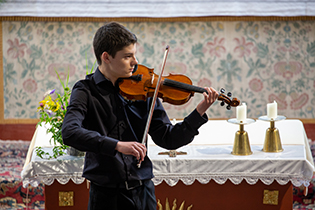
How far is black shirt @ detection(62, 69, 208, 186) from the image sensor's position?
1.47 m

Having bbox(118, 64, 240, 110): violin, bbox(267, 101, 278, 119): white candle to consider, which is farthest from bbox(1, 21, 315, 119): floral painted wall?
bbox(118, 64, 240, 110): violin

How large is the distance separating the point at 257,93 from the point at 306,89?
444 mm

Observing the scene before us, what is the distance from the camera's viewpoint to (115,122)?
152cm

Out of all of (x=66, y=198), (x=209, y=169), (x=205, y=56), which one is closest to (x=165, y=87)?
(x=209, y=169)

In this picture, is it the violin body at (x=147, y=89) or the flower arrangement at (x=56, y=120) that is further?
the flower arrangement at (x=56, y=120)

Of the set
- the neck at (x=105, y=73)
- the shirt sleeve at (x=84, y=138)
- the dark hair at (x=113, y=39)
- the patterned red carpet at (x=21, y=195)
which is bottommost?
the patterned red carpet at (x=21, y=195)

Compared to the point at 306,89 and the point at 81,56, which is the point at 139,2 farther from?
the point at 306,89

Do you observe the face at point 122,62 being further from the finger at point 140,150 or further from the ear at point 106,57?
the finger at point 140,150

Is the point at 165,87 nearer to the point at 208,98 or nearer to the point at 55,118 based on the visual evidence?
the point at 208,98

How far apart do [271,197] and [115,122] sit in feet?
3.91

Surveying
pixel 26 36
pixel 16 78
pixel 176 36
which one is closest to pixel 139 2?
pixel 176 36

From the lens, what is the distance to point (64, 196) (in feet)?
7.61

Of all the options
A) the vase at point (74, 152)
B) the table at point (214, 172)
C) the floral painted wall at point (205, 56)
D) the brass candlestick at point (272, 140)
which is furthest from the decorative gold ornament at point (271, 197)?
the floral painted wall at point (205, 56)

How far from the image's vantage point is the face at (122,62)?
1.48 metres
